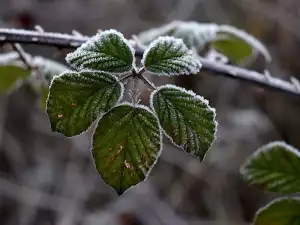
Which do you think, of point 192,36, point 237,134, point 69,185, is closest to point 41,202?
point 69,185

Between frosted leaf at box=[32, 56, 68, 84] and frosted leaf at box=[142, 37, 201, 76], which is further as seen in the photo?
frosted leaf at box=[32, 56, 68, 84]

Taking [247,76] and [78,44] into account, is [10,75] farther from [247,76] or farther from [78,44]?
[247,76]

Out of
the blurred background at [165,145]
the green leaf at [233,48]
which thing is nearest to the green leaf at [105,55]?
the green leaf at [233,48]

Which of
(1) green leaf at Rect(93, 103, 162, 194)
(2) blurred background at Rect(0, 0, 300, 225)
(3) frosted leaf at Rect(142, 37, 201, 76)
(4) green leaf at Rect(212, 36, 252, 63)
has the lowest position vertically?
(2) blurred background at Rect(0, 0, 300, 225)

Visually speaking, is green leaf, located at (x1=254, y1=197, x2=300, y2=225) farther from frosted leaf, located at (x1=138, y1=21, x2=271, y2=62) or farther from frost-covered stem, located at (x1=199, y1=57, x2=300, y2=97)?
frosted leaf, located at (x1=138, y1=21, x2=271, y2=62)

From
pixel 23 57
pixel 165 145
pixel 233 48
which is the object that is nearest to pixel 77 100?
pixel 23 57

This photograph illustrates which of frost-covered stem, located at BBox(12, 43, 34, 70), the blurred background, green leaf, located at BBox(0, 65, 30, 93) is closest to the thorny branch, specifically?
frost-covered stem, located at BBox(12, 43, 34, 70)
